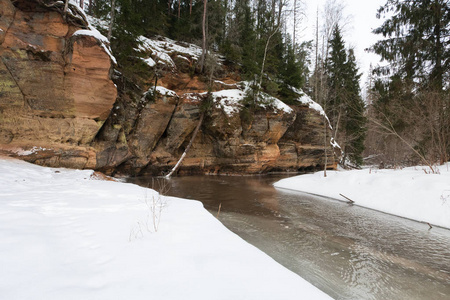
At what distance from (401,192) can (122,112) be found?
595 inches

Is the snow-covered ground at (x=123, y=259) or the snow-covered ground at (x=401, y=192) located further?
the snow-covered ground at (x=401, y=192)

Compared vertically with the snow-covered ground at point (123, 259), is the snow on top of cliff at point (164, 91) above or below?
above

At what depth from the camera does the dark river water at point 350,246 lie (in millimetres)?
3268

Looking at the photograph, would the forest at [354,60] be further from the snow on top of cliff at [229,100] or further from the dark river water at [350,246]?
the dark river water at [350,246]

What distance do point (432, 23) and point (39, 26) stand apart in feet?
64.6

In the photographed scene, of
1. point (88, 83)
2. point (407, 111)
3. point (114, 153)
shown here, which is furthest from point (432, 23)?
point (114, 153)

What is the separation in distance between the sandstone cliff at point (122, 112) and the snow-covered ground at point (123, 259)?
7.13m

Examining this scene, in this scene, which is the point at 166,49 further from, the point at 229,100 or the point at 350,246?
the point at 350,246

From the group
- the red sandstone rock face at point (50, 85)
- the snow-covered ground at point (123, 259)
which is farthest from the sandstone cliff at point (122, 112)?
the snow-covered ground at point (123, 259)

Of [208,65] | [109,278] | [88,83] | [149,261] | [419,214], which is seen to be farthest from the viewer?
[208,65]

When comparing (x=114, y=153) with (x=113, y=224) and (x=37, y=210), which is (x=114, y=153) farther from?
(x=113, y=224)

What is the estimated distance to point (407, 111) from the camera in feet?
33.0

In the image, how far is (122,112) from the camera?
12555mm

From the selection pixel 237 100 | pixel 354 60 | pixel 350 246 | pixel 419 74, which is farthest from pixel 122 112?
pixel 354 60
